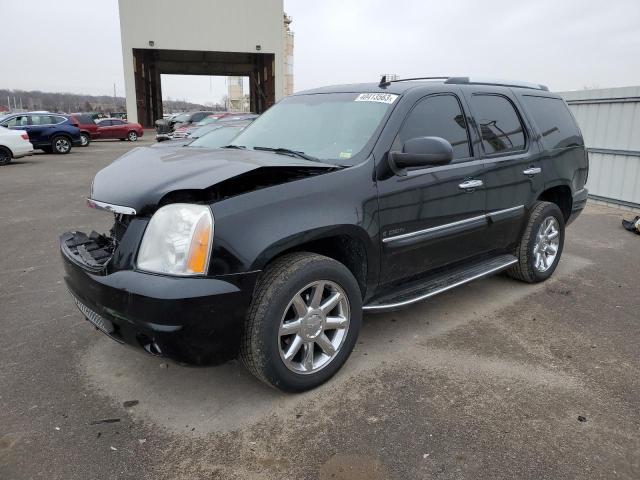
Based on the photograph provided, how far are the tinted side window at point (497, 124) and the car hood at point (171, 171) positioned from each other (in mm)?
1681

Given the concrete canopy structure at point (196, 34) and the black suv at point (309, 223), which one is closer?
the black suv at point (309, 223)

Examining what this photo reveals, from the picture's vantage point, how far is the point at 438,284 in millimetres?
3719

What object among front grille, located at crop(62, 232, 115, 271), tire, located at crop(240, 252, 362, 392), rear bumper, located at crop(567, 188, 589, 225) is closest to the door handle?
tire, located at crop(240, 252, 362, 392)

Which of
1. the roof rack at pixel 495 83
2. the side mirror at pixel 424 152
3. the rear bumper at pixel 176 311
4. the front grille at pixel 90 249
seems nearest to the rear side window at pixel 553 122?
the roof rack at pixel 495 83

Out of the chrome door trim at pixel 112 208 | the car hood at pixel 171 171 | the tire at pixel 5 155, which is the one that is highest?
the car hood at pixel 171 171

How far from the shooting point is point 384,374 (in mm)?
3213

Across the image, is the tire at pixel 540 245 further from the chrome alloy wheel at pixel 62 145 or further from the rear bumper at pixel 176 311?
the chrome alloy wheel at pixel 62 145

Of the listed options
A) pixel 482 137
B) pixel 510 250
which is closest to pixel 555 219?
pixel 510 250

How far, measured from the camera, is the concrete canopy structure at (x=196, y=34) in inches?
1270

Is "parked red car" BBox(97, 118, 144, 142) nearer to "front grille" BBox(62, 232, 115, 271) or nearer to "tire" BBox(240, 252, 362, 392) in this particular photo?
"front grille" BBox(62, 232, 115, 271)

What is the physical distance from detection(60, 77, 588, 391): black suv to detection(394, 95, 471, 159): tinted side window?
0.04 feet

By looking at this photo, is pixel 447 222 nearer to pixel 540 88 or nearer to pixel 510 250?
pixel 510 250

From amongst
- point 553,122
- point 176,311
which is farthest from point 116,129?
point 176,311

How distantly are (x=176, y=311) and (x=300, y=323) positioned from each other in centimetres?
73
